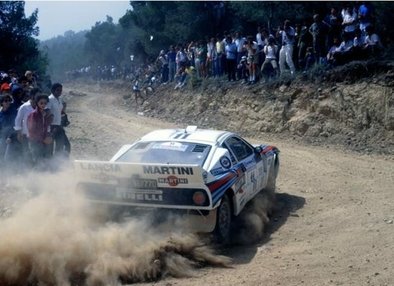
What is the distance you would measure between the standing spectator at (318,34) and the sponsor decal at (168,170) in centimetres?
1055

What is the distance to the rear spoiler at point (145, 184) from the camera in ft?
20.0

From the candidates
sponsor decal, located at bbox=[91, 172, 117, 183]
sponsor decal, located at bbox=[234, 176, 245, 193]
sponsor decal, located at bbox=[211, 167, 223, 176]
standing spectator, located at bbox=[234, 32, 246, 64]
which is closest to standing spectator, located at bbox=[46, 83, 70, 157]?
sponsor decal, located at bbox=[91, 172, 117, 183]

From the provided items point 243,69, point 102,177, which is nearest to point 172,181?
point 102,177

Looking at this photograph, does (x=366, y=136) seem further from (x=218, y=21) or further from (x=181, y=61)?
(x=218, y=21)

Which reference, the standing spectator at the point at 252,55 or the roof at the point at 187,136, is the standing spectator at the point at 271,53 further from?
the roof at the point at 187,136

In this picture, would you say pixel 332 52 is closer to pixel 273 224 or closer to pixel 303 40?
pixel 303 40

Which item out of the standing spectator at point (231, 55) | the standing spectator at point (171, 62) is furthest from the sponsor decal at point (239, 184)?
the standing spectator at point (171, 62)

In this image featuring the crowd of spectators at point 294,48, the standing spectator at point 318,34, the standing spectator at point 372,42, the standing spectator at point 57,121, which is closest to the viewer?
the standing spectator at point 57,121

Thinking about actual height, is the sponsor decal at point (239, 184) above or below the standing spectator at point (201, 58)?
below

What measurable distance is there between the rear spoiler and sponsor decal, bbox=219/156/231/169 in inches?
32.5

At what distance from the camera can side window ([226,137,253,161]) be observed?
24.7ft

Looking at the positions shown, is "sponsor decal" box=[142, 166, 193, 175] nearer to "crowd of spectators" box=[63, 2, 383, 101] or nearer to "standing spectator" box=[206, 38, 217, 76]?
"crowd of spectators" box=[63, 2, 383, 101]

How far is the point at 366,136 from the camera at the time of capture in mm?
13859

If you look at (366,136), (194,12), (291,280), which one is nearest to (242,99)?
(366,136)
